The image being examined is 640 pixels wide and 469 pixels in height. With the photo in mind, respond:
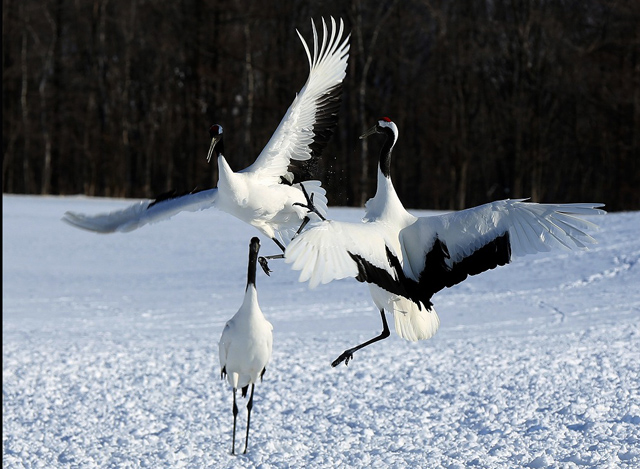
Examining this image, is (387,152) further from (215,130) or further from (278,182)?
(278,182)

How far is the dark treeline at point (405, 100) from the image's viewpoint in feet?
68.4

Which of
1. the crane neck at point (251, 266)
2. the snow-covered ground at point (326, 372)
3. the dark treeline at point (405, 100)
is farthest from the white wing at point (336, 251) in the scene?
the dark treeline at point (405, 100)

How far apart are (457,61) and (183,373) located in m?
15.4

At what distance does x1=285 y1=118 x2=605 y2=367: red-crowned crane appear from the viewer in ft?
6.21

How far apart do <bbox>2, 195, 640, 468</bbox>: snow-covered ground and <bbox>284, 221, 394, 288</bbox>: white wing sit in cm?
343

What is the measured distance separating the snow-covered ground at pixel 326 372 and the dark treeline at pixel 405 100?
24.8 ft

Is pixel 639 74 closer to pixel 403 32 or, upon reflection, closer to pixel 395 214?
pixel 403 32

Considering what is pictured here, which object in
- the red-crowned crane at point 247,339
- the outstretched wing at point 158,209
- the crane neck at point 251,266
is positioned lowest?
the red-crowned crane at point 247,339

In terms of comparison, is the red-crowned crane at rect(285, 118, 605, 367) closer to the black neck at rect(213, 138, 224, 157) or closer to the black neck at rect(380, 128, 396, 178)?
the black neck at rect(380, 128, 396, 178)

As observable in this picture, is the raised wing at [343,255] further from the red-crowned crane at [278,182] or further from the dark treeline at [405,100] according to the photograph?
the dark treeline at [405,100]

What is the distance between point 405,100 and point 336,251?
957 inches

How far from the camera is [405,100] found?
84.3 ft

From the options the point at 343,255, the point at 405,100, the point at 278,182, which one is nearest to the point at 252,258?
the point at 278,182

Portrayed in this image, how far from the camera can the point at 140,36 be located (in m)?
25.4
